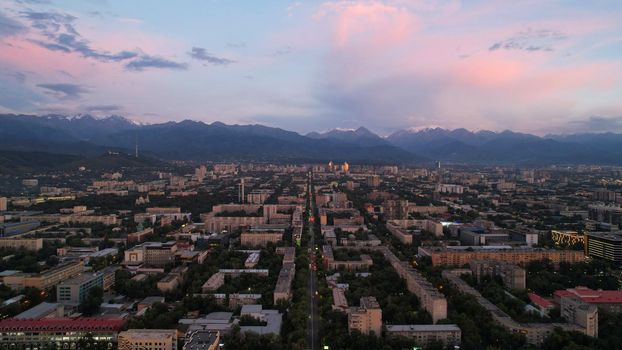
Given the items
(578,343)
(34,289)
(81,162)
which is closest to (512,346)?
(578,343)

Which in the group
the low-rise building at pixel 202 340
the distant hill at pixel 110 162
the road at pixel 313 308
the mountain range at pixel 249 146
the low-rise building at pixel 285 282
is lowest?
the road at pixel 313 308

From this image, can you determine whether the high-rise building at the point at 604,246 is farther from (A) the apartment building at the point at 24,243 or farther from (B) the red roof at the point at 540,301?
(A) the apartment building at the point at 24,243

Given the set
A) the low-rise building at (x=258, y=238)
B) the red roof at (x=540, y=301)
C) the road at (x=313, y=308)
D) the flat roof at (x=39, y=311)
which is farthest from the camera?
the low-rise building at (x=258, y=238)

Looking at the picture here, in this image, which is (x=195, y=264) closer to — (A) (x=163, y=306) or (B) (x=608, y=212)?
(A) (x=163, y=306)

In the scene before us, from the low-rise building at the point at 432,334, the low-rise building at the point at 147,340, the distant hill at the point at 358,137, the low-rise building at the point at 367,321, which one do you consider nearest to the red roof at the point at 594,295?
the low-rise building at the point at 432,334

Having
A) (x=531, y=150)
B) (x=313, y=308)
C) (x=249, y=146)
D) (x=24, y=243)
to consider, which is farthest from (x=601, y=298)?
(x=531, y=150)

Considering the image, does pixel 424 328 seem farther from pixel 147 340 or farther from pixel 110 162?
pixel 110 162
